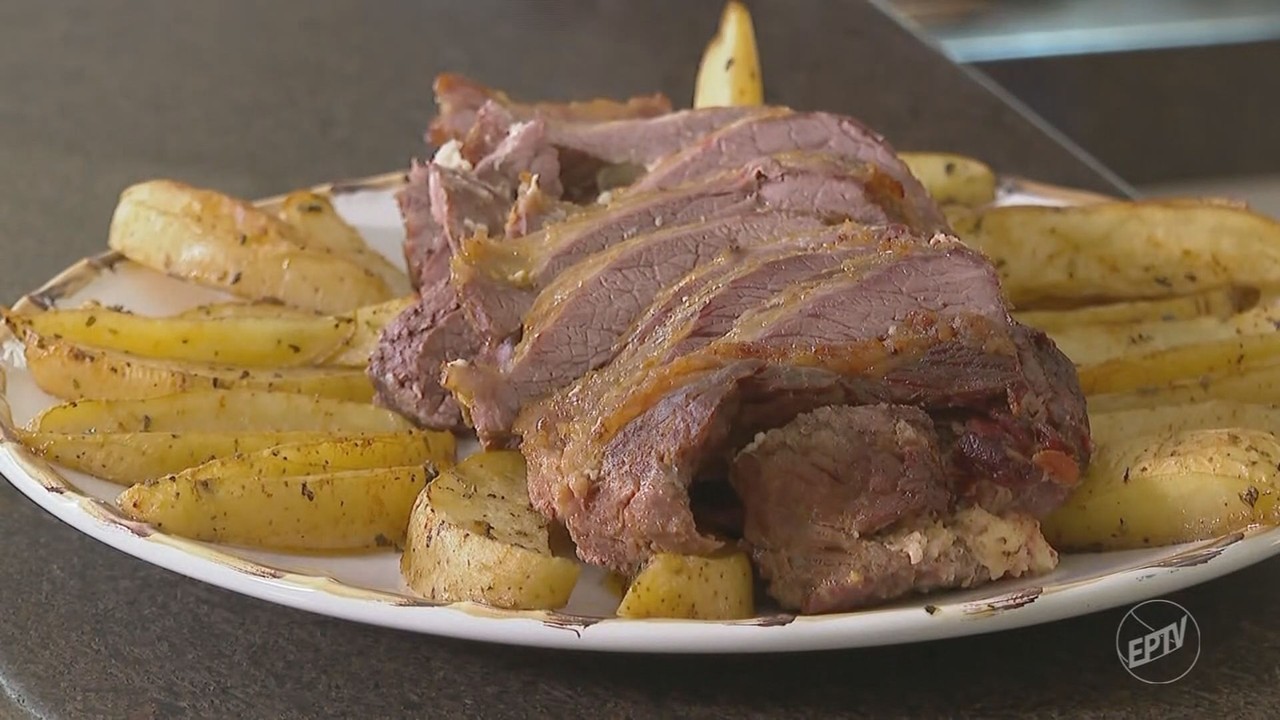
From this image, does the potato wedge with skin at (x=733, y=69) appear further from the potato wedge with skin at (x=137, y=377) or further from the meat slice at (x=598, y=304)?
the potato wedge with skin at (x=137, y=377)

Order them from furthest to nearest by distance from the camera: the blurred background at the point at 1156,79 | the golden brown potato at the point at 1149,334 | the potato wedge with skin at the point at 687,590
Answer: the blurred background at the point at 1156,79, the golden brown potato at the point at 1149,334, the potato wedge with skin at the point at 687,590

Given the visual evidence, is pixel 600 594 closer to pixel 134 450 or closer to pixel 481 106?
pixel 134 450

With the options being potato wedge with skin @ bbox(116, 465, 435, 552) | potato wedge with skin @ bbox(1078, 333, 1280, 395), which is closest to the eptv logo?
potato wedge with skin @ bbox(1078, 333, 1280, 395)

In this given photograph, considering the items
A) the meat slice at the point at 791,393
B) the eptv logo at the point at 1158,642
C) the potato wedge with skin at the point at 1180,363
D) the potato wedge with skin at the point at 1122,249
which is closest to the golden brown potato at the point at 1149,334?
the potato wedge with skin at the point at 1180,363

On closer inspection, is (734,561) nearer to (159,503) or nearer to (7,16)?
(159,503)

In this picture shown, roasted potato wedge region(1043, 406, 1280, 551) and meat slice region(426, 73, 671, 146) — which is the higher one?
meat slice region(426, 73, 671, 146)

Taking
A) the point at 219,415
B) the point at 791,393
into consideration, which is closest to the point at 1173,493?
the point at 791,393

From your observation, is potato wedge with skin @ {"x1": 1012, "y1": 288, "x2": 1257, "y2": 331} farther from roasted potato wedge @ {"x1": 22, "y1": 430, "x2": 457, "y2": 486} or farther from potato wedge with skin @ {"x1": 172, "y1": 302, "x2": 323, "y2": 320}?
potato wedge with skin @ {"x1": 172, "y1": 302, "x2": 323, "y2": 320}
